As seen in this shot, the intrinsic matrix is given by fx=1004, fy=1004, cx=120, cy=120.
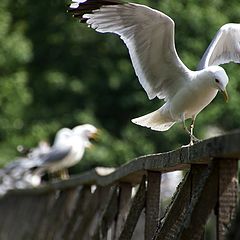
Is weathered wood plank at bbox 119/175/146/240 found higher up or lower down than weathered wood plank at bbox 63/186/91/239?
higher up

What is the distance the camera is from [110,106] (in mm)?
18125

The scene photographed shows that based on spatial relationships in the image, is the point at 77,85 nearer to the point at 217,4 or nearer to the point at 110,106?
the point at 110,106

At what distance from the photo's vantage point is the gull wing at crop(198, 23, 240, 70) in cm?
659

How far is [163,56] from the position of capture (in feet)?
20.9

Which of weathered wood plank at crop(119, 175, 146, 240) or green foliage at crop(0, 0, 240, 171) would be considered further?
green foliage at crop(0, 0, 240, 171)

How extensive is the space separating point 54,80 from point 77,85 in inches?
A: 19.1

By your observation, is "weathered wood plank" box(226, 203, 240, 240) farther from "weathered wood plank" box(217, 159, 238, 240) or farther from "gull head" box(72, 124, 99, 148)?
"gull head" box(72, 124, 99, 148)

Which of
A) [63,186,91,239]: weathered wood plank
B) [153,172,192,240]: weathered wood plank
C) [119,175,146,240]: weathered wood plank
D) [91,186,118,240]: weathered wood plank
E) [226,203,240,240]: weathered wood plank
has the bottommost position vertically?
[63,186,91,239]: weathered wood plank

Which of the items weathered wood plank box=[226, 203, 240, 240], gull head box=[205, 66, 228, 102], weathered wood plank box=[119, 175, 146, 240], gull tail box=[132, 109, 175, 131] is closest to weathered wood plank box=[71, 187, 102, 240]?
gull tail box=[132, 109, 175, 131]

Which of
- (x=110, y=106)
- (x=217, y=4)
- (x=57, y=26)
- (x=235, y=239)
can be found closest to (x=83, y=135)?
(x=217, y=4)

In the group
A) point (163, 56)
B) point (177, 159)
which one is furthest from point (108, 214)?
point (177, 159)

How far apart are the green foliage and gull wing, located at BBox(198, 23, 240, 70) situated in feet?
19.4

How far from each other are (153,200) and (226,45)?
2441 mm

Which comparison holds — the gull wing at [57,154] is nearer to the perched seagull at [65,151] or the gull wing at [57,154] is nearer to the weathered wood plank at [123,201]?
the perched seagull at [65,151]
